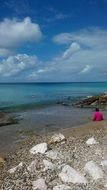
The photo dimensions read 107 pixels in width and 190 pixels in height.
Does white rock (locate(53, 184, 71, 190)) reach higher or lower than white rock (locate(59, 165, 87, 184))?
lower

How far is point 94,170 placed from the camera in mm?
10969

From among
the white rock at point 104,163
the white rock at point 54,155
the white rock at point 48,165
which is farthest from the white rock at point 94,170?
the white rock at point 54,155

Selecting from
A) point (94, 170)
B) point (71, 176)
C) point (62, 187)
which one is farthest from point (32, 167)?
point (94, 170)

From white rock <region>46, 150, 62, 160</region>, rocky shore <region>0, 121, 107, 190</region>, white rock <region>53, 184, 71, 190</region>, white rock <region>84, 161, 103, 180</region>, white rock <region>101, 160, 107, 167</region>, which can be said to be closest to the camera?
white rock <region>53, 184, 71, 190</region>

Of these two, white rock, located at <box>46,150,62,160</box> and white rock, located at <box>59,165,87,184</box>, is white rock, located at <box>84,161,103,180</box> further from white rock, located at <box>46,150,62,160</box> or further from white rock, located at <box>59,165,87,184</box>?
white rock, located at <box>46,150,62,160</box>

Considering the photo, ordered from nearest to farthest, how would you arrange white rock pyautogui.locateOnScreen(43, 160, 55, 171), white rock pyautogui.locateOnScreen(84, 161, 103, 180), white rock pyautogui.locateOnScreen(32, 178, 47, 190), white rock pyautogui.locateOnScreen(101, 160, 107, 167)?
white rock pyautogui.locateOnScreen(32, 178, 47, 190), white rock pyautogui.locateOnScreen(84, 161, 103, 180), white rock pyautogui.locateOnScreen(101, 160, 107, 167), white rock pyautogui.locateOnScreen(43, 160, 55, 171)

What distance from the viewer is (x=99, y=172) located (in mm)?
10828

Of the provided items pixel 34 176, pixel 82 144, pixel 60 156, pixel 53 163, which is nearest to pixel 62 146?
pixel 82 144

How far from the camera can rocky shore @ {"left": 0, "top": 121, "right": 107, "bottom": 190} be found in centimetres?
1038

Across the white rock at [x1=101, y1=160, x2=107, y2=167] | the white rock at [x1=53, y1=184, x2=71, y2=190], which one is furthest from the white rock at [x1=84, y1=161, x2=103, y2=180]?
the white rock at [x1=53, y1=184, x2=71, y2=190]

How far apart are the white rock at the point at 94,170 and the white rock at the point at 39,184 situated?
186cm

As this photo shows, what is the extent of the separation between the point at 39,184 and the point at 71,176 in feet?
4.02

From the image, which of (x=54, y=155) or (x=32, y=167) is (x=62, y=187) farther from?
(x=54, y=155)

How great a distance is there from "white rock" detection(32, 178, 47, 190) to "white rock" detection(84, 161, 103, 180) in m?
1.86
